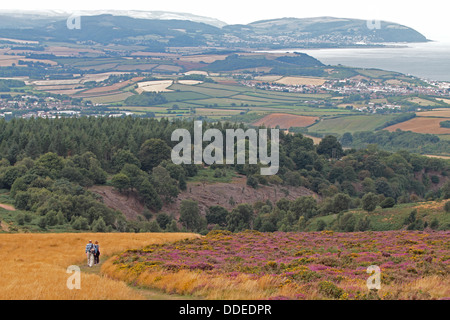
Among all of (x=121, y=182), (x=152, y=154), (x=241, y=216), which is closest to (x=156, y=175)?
(x=121, y=182)

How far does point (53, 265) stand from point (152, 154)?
80.4 m

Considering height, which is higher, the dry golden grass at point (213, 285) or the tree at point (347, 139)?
the dry golden grass at point (213, 285)

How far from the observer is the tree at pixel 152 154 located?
111812 mm

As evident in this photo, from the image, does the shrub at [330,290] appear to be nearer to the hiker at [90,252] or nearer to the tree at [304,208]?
the hiker at [90,252]

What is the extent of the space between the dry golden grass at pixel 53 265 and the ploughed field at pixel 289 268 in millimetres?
2233

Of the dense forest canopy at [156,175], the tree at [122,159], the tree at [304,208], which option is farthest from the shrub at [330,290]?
the tree at [122,159]

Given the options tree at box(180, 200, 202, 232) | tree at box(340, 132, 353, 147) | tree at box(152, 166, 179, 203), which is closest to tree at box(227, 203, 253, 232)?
tree at box(180, 200, 202, 232)

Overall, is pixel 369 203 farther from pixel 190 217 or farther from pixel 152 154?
pixel 152 154

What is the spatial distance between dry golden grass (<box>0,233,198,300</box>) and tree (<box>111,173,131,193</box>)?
4773cm

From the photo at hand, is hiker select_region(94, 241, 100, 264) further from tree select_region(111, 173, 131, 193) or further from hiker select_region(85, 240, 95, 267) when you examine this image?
tree select_region(111, 173, 131, 193)

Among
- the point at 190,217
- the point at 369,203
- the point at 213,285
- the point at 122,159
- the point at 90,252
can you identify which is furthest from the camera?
the point at 122,159

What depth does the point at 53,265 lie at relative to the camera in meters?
31.9

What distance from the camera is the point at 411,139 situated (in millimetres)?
181500
